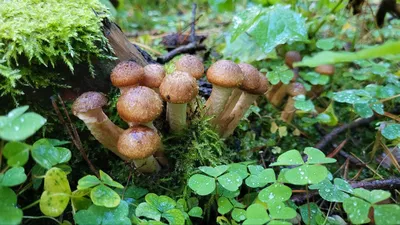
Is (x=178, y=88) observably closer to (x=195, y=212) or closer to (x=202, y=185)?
(x=202, y=185)

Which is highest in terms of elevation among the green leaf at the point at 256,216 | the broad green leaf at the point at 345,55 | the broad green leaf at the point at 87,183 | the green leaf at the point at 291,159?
the broad green leaf at the point at 345,55

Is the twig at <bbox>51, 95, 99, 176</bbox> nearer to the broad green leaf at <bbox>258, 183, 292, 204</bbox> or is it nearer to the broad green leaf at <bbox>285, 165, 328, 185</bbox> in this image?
the broad green leaf at <bbox>258, 183, 292, 204</bbox>

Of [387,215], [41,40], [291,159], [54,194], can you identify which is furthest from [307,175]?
[41,40]

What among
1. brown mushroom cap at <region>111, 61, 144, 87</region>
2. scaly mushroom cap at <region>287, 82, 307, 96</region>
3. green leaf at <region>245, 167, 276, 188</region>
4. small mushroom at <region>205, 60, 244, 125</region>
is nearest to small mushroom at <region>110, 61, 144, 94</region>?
brown mushroom cap at <region>111, 61, 144, 87</region>

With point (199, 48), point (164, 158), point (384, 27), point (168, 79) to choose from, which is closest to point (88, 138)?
point (164, 158)

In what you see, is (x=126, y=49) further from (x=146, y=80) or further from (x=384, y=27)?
(x=384, y=27)

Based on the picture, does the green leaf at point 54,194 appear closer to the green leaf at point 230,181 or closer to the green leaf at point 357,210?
the green leaf at point 230,181

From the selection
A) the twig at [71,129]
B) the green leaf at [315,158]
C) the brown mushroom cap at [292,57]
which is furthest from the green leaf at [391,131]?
the twig at [71,129]
